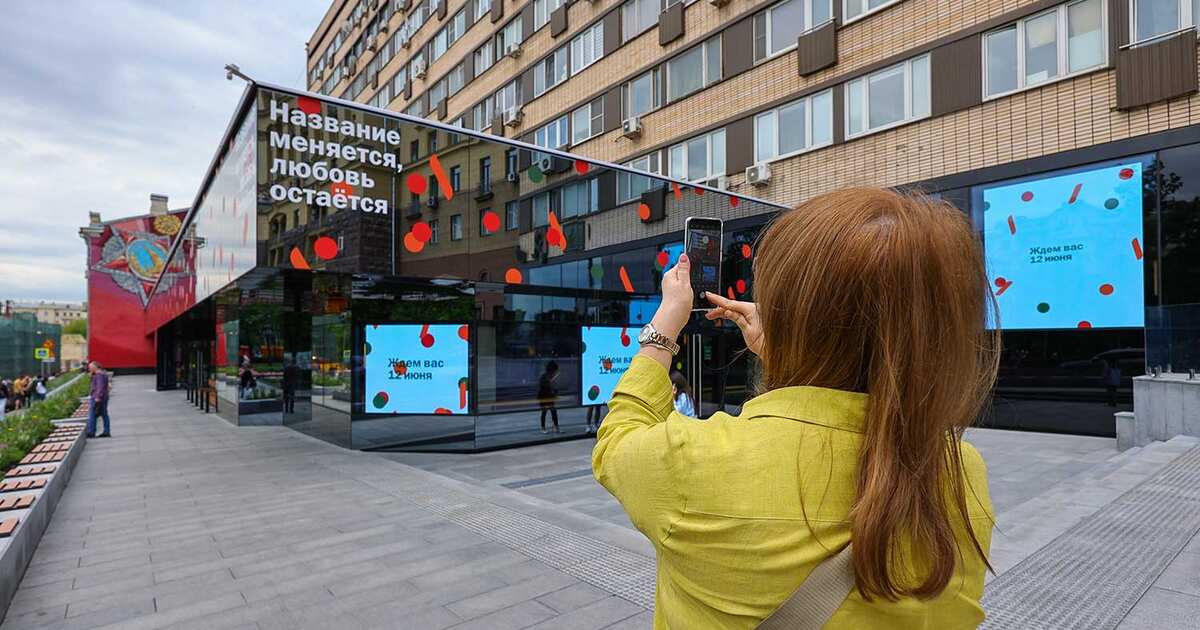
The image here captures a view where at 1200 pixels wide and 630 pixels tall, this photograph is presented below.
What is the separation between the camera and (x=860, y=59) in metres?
15.4

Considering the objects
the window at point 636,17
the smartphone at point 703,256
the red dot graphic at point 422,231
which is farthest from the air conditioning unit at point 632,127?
the smartphone at point 703,256

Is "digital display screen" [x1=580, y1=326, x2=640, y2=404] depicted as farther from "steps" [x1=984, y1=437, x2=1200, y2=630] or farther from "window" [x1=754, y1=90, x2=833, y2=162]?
"steps" [x1=984, y1=437, x2=1200, y2=630]

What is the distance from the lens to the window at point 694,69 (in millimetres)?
18828

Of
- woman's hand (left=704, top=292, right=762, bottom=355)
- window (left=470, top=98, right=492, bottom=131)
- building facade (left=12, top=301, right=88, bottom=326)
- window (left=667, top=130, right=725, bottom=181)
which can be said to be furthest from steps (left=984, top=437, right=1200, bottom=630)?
building facade (left=12, top=301, right=88, bottom=326)

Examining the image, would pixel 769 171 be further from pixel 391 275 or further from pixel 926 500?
pixel 926 500

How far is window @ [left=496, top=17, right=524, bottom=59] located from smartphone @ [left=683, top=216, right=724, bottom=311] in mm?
26618

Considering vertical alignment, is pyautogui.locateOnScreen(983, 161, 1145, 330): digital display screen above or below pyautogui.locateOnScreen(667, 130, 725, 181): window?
below

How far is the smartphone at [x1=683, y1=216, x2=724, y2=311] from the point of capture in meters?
1.92

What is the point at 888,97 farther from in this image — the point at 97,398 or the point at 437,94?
the point at 437,94

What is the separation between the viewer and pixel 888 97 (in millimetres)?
14977

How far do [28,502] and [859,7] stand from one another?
686 inches

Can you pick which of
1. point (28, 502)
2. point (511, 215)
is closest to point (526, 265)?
point (511, 215)

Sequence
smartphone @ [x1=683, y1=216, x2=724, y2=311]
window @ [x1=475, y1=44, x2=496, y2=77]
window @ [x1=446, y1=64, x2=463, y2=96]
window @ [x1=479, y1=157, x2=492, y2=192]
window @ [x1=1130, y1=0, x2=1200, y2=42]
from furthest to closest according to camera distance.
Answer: window @ [x1=446, y1=64, x2=463, y2=96] → window @ [x1=475, y1=44, x2=496, y2=77] → window @ [x1=1130, y1=0, x2=1200, y2=42] → window @ [x1=479, y1=157, x2=492, y2=192] → smartphone @ [x1=683, y1=216, x2=724, y2=311]

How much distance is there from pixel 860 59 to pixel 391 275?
1210 cm
